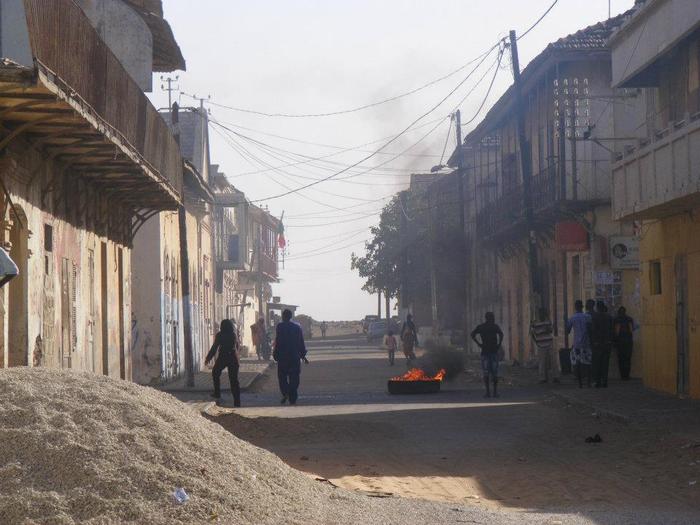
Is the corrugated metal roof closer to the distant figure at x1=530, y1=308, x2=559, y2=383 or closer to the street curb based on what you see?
the distant figure at x1=530, y1=308, x2=559, y2=383

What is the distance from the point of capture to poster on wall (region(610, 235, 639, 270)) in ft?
90.0

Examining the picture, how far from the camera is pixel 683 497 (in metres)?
11.8

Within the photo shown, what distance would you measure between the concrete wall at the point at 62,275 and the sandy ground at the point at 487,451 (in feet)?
9.29

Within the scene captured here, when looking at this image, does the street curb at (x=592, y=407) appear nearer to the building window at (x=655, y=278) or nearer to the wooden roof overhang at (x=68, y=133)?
the building window at (x=655, y=278)

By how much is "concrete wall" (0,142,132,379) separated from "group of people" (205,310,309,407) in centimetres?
222

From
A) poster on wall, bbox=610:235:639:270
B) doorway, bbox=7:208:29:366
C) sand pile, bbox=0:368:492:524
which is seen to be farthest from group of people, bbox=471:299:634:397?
sand pile, bbox=0:368:492:524

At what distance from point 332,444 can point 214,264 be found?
122 ft

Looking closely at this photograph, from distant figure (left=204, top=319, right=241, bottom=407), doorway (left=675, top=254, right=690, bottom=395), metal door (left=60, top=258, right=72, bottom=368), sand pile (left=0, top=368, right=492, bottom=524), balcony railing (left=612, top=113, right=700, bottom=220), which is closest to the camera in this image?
sand pile (left=0, top=368, right=492, bottom=524)

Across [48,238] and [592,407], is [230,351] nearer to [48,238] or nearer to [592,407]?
[48,238]

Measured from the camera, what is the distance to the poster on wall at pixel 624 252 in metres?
27.4

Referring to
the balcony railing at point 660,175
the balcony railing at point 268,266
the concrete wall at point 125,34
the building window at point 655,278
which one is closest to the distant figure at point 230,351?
the concrete wall at point 125,34

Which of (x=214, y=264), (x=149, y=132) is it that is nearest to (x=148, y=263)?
(x=149, y=132)

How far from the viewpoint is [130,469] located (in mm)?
8797

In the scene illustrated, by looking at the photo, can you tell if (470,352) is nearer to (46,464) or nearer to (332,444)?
(332,444)
